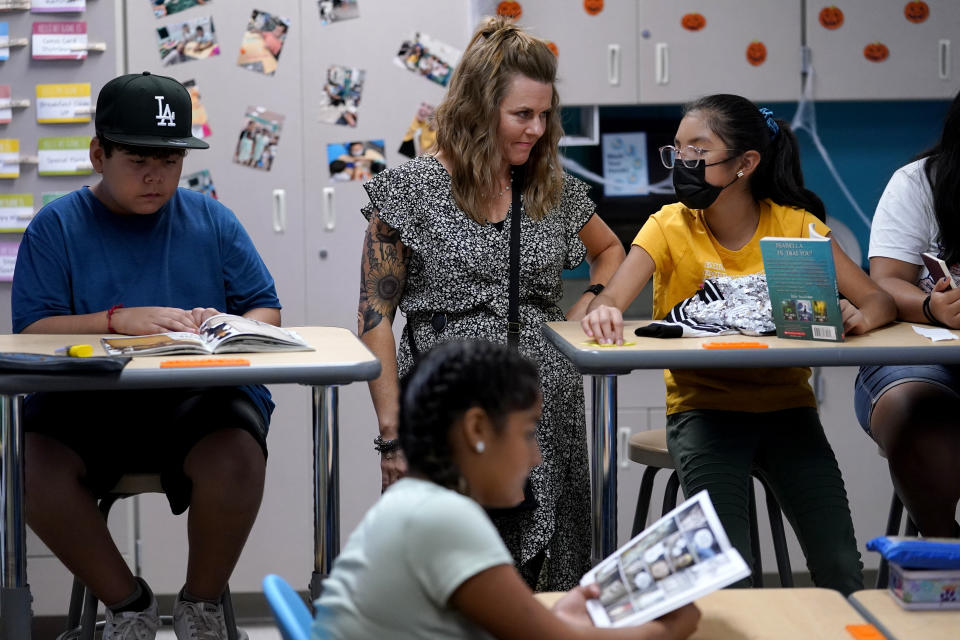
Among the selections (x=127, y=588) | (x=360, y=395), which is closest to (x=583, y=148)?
(x=360, y=395)

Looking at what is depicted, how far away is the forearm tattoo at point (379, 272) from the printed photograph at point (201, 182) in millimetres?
1194

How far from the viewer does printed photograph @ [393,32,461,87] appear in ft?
10.5

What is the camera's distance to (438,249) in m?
2.14

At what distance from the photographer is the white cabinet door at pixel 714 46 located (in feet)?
11.2

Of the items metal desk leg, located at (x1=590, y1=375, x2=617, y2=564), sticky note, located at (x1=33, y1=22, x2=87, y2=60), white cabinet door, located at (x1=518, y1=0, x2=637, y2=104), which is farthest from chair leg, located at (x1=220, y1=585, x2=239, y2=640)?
white cabinet door, located at (x1=518, y1=0, x2=637, y2=104)

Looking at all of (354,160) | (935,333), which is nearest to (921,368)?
(935,333)

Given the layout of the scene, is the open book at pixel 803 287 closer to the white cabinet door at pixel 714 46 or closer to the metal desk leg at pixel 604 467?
the metal desk leg at pixel 604 467

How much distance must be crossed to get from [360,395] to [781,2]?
1891mm

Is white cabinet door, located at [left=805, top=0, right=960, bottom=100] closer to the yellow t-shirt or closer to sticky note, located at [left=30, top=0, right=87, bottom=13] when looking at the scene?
the yellow t-shirt

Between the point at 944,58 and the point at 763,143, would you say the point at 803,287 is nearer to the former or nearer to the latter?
the point at 763,143

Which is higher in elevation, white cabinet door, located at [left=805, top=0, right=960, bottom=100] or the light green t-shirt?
white cabinet door, located at [left=805, top=0, right=960, bottom=100]

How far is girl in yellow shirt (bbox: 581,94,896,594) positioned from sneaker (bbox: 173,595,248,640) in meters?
0.93

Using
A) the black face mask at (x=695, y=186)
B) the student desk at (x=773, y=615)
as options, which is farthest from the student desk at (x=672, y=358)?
the student desk at (x=773, y=615)

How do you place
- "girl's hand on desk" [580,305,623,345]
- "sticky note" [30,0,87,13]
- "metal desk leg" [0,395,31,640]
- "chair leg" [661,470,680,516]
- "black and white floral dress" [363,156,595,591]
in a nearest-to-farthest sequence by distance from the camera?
"metal desk leg" [0,395,31,640] → "girl's hand on desk" [580,305,623,345] → "black and white floral dress" [363,156,595,591] → "chair leg" [661,470,680,516] → "sticky note" [30,0,87,13]
